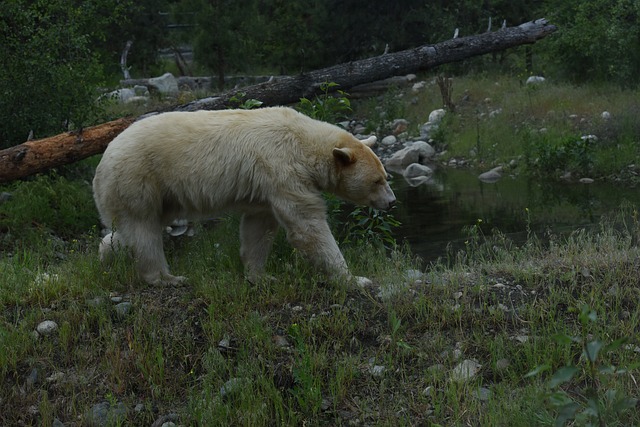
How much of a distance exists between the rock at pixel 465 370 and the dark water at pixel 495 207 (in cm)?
478

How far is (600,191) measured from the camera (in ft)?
46.9

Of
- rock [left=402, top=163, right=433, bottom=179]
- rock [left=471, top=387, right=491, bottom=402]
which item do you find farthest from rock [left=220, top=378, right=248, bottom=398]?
rock [left=402, top=163, right=433, bottom=179]

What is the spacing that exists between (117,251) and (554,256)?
3.28 metres

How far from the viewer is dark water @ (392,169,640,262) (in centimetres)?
1109

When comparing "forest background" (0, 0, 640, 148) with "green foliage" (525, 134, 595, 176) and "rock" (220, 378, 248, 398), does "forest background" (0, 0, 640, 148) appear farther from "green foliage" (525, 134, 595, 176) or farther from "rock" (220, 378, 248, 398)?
"rock" (220, 378, 248, 398)

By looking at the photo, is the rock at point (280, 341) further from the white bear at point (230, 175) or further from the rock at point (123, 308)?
the rock at point (123, 308)

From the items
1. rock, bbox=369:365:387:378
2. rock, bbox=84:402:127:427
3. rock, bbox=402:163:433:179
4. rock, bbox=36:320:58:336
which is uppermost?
rock, bbox=36:320:58:336

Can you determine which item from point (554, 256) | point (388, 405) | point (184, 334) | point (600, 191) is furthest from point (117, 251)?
point (600, 191)

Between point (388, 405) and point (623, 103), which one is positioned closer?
point (388, 405)

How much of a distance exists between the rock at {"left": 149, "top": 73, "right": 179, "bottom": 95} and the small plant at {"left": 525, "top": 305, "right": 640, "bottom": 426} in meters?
21.5

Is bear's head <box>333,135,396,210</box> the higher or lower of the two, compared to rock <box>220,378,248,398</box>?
higher

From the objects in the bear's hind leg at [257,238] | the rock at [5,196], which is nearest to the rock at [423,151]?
the rock at [5,196]

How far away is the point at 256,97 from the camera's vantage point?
11.2 metres

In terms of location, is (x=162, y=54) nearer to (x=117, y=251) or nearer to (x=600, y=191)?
(x=600, y=191)
